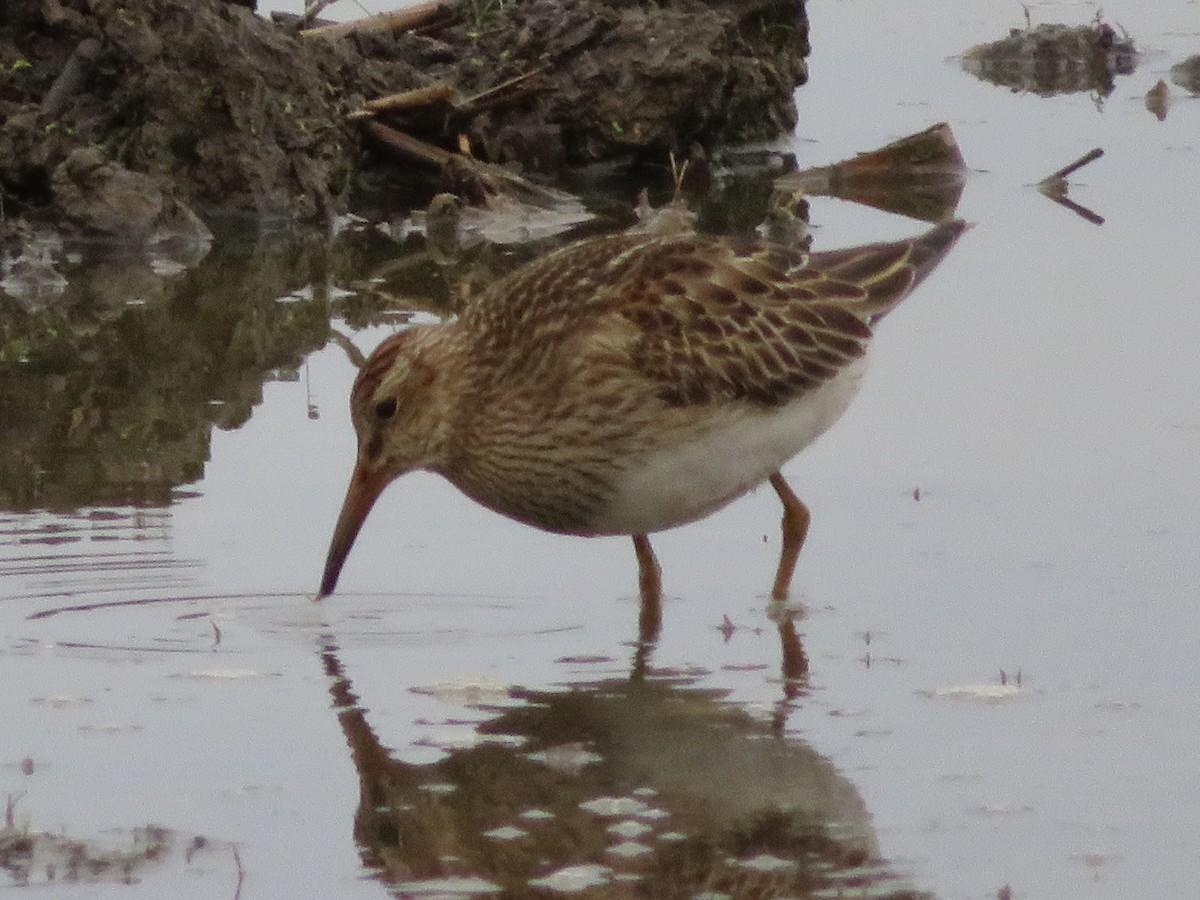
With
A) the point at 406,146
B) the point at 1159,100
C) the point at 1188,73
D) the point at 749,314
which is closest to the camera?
the point at 749,314

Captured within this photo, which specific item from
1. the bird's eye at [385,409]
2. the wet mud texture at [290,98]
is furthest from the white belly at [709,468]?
the wet mud texture at [290,98]

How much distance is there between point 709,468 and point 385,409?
1.03m

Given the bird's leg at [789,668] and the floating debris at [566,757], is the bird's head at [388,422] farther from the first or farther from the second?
the floating debris at [566,757]

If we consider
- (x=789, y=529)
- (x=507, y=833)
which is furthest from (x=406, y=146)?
(x=507, y=833)

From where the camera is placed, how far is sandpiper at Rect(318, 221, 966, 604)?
795cm

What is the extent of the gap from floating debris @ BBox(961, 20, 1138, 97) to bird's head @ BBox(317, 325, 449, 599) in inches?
410

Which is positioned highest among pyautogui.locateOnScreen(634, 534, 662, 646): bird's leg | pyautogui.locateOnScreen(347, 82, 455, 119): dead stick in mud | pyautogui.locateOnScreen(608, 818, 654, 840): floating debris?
pyautogui.locateOnScreen(347, 82, 455, 119): dead stick in mud

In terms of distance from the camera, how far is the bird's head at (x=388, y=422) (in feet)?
26.1

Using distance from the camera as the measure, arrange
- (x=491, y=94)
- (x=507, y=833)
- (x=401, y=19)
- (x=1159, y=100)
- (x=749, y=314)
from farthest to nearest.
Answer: (x=1159, y=100) → (x=401, y=19) → (x=491, y=94) → (x=749, y=314) → (x=507, y=833)

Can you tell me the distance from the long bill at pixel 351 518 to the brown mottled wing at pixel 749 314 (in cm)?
92

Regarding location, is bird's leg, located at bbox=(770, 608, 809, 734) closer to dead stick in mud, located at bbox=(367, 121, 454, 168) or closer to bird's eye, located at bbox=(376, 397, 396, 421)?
bird's eye, located at bbox=(376, 397, 396, 421)

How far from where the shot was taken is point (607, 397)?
7961 mm

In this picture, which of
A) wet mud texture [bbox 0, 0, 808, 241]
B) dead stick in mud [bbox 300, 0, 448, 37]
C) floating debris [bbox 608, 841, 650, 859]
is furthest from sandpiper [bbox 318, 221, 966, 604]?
dead stick in mud [bbox 300, 0, 448, 37]

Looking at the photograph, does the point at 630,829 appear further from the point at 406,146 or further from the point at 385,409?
the point at 406,146
